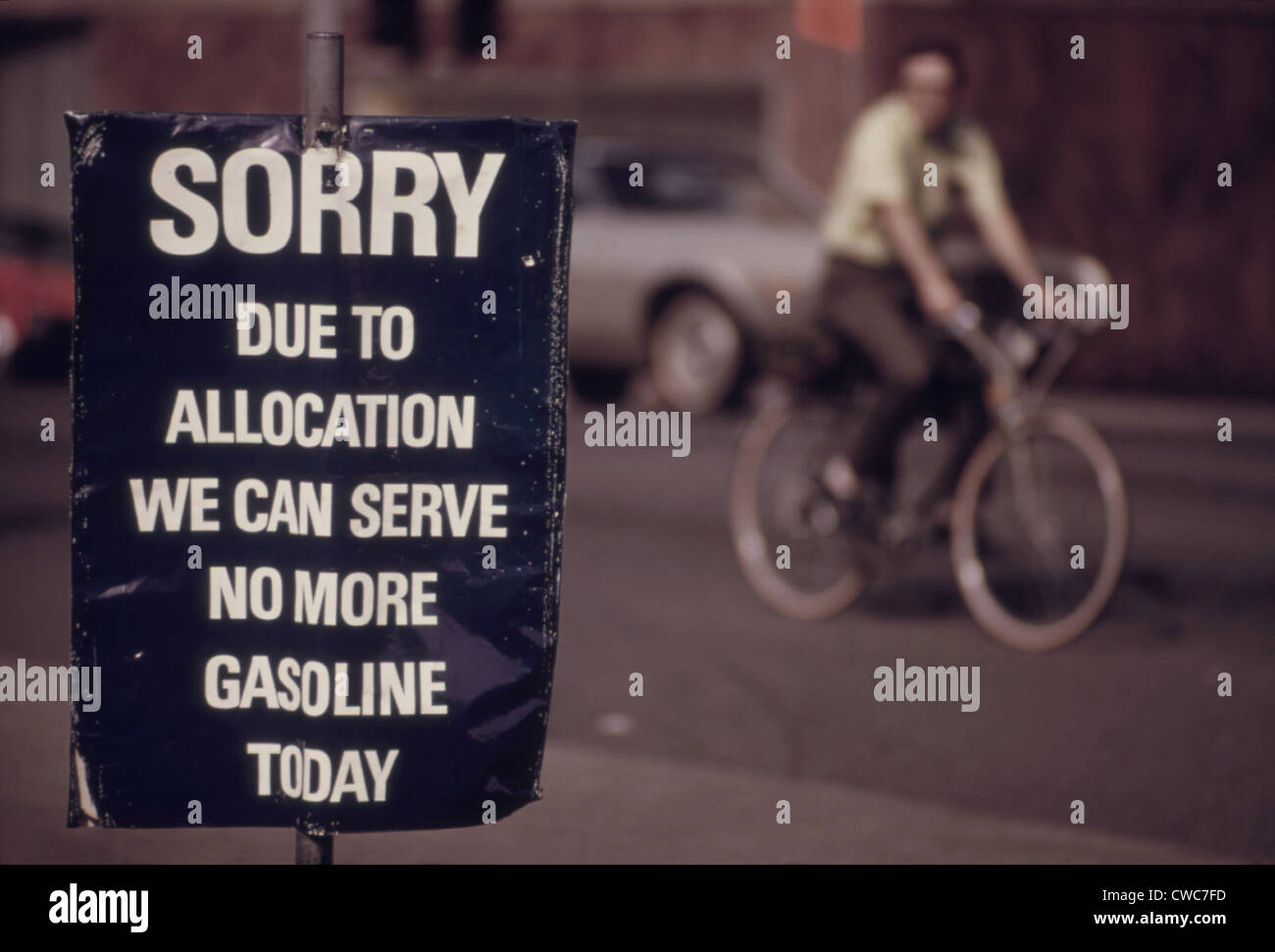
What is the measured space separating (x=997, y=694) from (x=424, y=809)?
10.8 ft

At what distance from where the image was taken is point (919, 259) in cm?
692

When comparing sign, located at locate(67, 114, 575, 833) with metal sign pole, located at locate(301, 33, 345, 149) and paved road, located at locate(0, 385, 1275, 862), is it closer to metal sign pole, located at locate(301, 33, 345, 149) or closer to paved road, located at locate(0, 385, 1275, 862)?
metal sign pole, located at locate(301, 33, 345, 149)

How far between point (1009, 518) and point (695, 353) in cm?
738

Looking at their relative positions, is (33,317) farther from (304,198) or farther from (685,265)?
(304,198)

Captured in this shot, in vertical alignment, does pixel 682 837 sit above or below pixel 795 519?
below

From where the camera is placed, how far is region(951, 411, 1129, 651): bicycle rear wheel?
681 centimetres

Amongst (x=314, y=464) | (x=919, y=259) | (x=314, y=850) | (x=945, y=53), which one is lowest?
(x=314, y=850)

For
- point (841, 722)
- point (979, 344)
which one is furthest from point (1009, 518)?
point (841, 722)

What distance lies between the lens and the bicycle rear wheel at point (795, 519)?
292 inches

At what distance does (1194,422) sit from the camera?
1481cm
